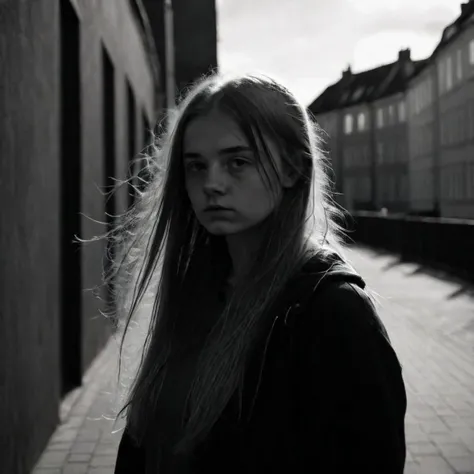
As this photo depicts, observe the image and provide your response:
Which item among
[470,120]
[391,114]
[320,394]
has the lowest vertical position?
[320,394]

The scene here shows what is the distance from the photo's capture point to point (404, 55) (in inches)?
2958

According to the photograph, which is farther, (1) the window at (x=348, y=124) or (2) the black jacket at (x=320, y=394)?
(1) the window at (x=348, y=124)

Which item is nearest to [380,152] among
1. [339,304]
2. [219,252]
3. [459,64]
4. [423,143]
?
[423,143]

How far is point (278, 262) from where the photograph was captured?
1672 mm

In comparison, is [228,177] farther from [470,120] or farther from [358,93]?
[358,93]

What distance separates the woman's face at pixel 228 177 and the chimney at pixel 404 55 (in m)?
76.5

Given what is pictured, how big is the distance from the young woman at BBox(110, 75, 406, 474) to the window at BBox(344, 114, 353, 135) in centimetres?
7513

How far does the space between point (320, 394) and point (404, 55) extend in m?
77.3

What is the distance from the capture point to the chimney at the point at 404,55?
74.9 metres

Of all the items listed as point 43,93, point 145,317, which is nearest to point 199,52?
point 43,93

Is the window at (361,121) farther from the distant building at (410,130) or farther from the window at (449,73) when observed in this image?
the window at (449,73)

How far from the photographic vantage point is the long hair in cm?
164

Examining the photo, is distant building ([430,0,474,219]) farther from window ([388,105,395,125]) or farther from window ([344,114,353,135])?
window ([344,114,353,135])

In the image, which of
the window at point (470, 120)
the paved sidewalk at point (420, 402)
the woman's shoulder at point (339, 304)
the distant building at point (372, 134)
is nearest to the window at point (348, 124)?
the distant building at point (372, 134)
